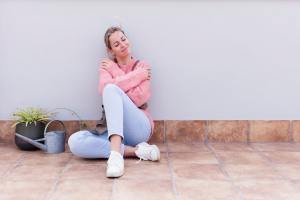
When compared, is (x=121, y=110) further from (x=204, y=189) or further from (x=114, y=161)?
(x=204, y=189)

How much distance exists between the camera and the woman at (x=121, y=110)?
2287 mm

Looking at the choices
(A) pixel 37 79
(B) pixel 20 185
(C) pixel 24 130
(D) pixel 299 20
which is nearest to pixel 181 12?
(D) pixel 299 20

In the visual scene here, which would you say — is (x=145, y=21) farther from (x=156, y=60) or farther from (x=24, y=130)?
(x=24, y=130)

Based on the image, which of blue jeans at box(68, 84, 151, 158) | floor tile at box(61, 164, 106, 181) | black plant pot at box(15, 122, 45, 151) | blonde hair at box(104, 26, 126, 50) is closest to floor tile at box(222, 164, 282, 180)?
blue jeans at box(68, 84, 151, 158)

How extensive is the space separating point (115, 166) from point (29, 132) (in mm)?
758

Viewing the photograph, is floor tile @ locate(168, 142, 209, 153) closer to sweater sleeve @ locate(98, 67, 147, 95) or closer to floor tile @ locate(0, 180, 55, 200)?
sweater sleeve @ locate(98, 67, 147, 95)

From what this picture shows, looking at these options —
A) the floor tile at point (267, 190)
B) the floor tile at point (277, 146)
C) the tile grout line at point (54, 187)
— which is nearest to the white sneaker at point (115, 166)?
the tile grout line at point (54, 187)

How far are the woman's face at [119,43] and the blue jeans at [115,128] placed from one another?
0.29 meters

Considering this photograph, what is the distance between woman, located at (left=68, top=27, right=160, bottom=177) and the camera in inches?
90.0

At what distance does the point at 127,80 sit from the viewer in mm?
2518

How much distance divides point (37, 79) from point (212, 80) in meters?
1.11

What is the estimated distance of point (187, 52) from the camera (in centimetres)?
281

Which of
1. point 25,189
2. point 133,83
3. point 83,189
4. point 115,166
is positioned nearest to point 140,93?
point 133,83

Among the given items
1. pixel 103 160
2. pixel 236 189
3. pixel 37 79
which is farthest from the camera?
pixel 37 79
